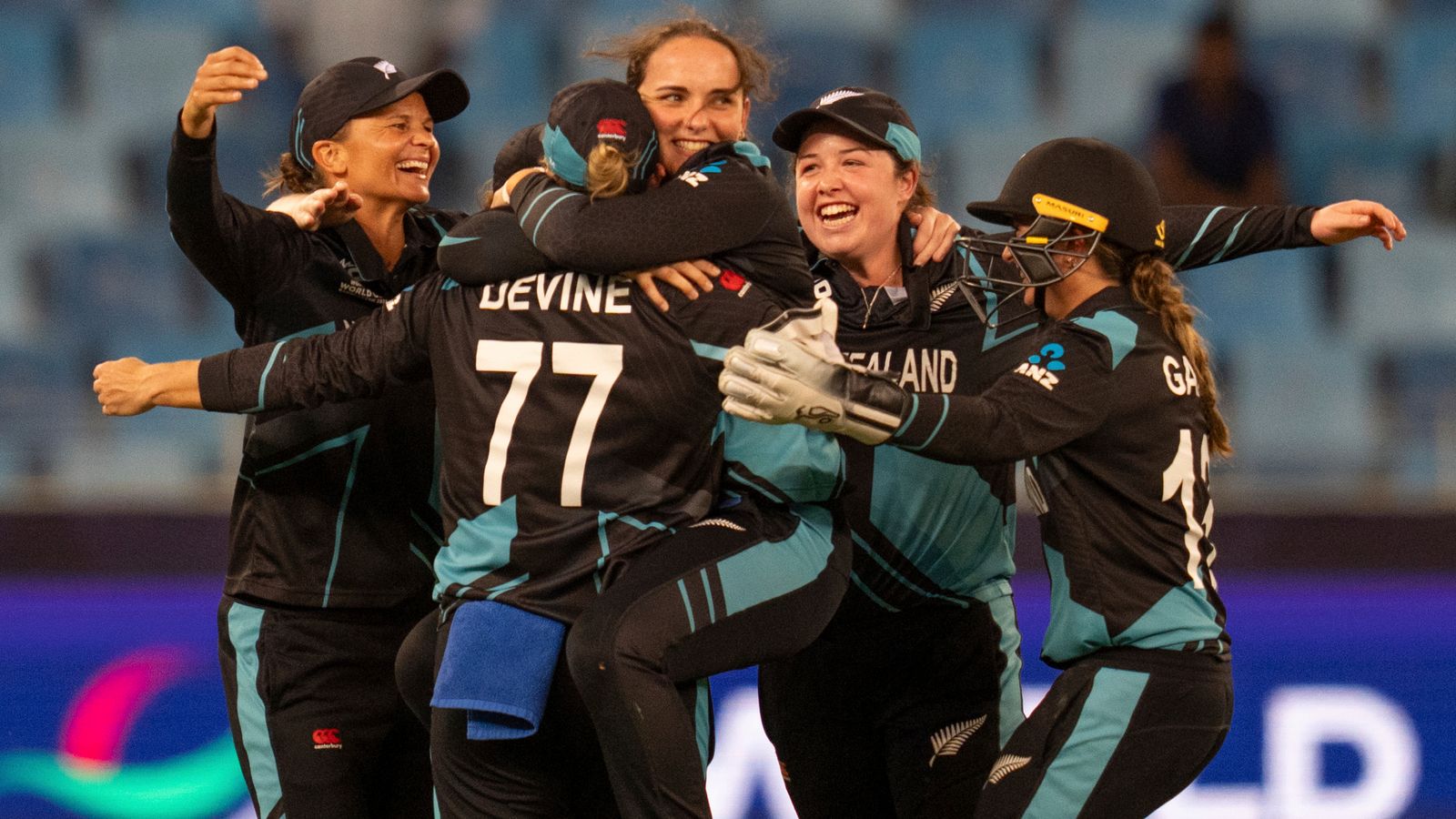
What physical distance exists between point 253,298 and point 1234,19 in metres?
5.44

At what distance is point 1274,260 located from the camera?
7.28 meters

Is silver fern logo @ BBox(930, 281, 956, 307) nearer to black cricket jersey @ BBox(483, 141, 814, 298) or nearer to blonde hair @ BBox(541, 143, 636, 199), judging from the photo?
black cricket jersey @ BBox(483, 141, 814, 298)

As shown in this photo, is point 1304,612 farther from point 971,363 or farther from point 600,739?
point 600,739

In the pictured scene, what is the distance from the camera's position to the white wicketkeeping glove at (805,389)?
292 cm

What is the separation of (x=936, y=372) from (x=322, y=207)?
→ 136 cm

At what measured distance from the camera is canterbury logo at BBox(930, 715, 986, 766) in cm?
391

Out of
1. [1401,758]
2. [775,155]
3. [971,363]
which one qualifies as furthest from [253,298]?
[1401,758]

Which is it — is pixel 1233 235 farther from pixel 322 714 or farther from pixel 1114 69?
pixel 1114 69

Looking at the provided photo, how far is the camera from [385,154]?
3990 millimetres

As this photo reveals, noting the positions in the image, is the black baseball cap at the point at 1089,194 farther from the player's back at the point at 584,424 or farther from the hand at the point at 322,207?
the hand at the point at 322,207

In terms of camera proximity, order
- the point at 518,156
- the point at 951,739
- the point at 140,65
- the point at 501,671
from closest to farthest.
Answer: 1. the point at 501,671
2. the point at 951,739
3. the point at 518,156
4. the point at 140,65

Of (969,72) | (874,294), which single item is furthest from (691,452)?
(969,72)

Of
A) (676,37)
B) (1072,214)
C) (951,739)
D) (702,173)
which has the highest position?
(676,37)


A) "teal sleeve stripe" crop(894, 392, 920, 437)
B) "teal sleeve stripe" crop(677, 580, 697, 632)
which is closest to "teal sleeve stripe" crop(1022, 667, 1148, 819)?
"teal sleeve stripe" crop(894, 392, 920, 437)
